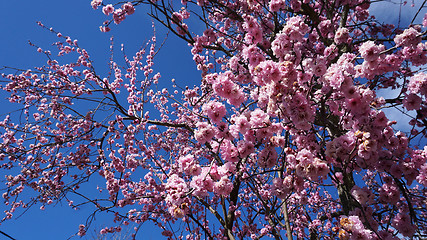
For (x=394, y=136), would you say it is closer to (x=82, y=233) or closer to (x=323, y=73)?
(x=323, y=73)

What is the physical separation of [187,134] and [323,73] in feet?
17.6

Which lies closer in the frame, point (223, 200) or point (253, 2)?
point (253, 2)

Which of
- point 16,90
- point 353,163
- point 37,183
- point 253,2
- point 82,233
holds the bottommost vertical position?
point 82,233

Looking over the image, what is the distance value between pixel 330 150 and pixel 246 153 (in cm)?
94

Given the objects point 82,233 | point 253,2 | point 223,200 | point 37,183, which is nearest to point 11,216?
point 37,183

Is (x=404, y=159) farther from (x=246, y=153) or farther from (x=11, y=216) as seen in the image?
(x=11, y=216)

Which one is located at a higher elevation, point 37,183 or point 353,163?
point 37,183

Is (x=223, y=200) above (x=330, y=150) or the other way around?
above

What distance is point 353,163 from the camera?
10.4 ft

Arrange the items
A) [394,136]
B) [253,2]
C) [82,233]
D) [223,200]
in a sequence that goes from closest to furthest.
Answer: [394,136]
[253,2]
[223,200]
[82,233]

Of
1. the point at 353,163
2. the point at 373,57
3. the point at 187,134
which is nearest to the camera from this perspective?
the point at 373,57


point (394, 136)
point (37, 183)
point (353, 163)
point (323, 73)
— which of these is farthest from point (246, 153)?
point (37, 183)

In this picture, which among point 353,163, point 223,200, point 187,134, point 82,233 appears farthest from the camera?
point 187,134

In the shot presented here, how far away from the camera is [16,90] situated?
219 inches
